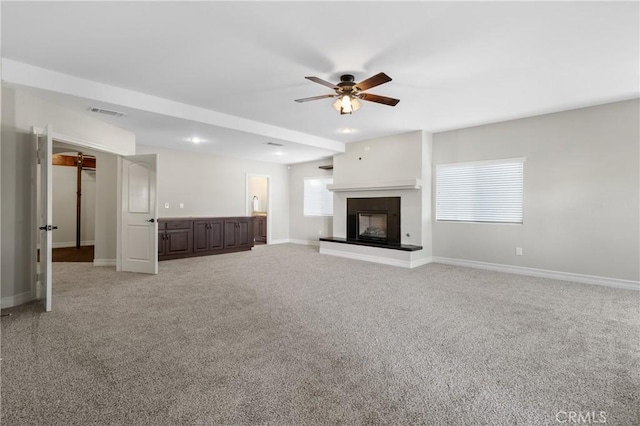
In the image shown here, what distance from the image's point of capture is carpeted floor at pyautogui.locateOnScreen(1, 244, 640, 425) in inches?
66.3

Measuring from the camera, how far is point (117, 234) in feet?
17.4

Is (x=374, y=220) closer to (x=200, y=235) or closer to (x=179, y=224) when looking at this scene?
(x=200, y=235)

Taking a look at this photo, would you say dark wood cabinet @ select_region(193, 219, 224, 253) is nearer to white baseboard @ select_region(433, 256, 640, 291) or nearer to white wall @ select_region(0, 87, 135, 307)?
white wall @ select_region(0, 87, 135, 307)

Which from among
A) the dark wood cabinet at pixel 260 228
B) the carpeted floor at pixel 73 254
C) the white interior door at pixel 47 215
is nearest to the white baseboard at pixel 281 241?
the dark wood cabinet at pixel 260 228

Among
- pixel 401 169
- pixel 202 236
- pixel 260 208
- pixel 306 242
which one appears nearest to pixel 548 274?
pixel 401 169

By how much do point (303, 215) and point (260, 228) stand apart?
1.48 meters

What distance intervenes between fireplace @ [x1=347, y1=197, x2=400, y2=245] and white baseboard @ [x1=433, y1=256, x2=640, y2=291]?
1100 mm

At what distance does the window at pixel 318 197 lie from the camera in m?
8.59

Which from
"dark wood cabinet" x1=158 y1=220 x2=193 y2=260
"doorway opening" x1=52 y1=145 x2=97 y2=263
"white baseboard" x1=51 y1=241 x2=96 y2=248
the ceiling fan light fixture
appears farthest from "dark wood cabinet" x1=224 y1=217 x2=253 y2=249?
the ceiling fan light fixture

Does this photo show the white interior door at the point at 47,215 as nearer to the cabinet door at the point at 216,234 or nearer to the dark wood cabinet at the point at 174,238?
the dark wood cabinet at the point at 174,238

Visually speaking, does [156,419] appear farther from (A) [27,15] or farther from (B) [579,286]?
(B) [579,286]

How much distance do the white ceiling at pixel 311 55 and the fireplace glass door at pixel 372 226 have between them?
2.47 metres

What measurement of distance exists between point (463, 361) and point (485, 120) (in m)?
4.46

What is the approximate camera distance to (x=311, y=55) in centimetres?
301
